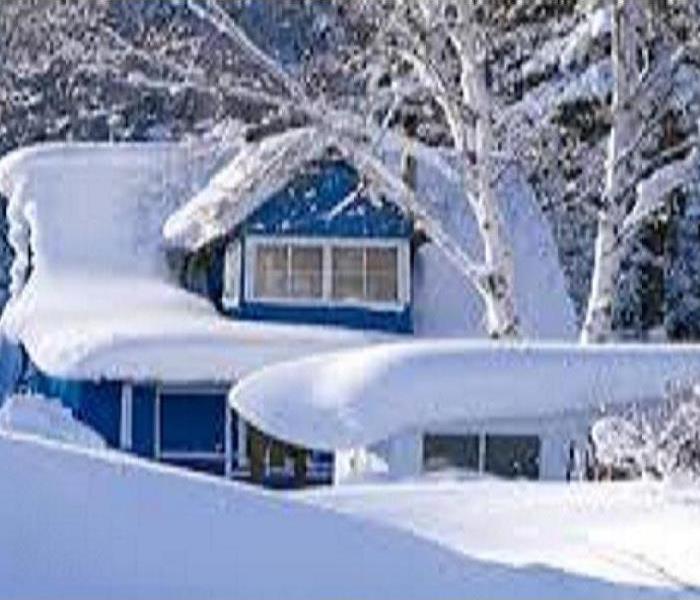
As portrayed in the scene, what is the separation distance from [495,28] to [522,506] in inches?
544

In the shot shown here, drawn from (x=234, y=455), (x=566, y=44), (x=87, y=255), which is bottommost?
(x=234, y=455)

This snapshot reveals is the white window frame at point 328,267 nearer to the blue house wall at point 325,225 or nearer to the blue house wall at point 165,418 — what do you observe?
the blue house wall at point 325,225

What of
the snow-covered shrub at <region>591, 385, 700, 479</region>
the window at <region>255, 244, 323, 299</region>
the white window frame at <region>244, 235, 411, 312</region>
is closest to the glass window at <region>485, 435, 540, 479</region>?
the snow-covered shrub at <region>591, 385, 700, 479</region>

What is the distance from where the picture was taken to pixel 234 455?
26.9 m

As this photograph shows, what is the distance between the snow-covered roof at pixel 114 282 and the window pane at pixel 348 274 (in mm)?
1236

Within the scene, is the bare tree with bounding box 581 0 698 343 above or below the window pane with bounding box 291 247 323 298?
above

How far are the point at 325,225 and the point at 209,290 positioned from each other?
2.65 meters

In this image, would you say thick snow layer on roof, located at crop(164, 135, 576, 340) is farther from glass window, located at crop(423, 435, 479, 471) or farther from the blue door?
glass window, located at crop(423, 435, 479, 471)

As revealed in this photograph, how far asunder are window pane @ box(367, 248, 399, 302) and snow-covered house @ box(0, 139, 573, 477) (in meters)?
0.02

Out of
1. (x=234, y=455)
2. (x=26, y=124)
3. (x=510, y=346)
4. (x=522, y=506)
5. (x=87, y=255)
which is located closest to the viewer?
(x=522, y=506)

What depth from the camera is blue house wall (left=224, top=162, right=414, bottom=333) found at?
92.2 feet

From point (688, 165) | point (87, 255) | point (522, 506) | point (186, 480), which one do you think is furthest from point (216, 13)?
point (186, 480)

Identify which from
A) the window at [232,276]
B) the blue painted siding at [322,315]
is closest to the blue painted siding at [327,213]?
the window at [232,276]

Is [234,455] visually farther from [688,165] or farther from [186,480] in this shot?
[186,480]
